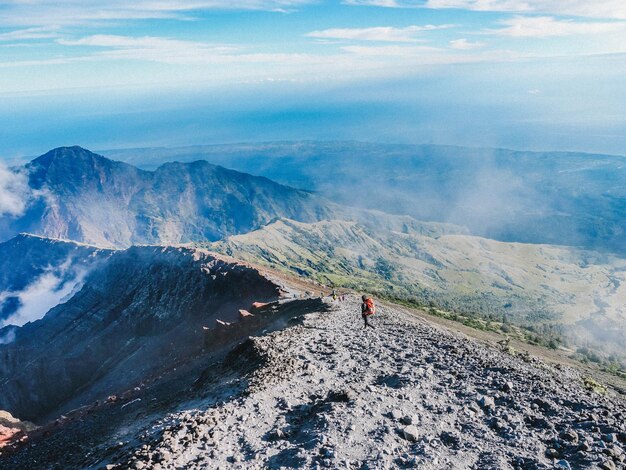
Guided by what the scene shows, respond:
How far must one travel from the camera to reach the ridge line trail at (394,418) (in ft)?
48.9

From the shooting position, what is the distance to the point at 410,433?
15.9 m

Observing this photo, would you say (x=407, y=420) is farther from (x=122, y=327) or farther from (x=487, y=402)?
(x=122, y=327)

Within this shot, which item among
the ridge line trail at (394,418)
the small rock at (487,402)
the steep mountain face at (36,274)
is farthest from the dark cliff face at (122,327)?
the small rock at (487,402)

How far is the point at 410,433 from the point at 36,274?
6646 inches

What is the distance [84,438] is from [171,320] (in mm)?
48642

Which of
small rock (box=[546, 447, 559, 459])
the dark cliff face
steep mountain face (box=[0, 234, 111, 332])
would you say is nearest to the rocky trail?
small rock (box=[546, 447, 559, 459])

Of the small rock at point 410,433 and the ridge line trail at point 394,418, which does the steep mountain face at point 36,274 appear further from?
the small rock at point 410,433

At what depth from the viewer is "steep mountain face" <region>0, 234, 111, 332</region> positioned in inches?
5340

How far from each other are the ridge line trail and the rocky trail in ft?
0.16

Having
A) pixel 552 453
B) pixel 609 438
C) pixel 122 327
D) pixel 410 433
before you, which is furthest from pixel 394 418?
pixel 122 327

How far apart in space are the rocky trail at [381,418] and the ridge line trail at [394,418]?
0.05 meters

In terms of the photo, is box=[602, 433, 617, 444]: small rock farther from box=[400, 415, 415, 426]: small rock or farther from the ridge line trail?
box=[400, 415, 415, 426]: small rock

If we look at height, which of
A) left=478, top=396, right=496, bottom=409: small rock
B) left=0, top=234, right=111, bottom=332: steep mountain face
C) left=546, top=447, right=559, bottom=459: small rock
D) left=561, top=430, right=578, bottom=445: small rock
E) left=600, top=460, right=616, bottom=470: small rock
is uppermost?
left=600, top=460, right=616, bottom=470: small rock

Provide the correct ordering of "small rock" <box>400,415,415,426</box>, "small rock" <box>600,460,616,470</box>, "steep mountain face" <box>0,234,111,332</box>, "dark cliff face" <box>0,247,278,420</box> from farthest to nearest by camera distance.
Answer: "steep mountain face" <box>0,234,111,332</box> → "dark cliff face" <box>0,247,278,420</box> → "small rock" <box>400,415,415,426</box> → "small rock" <box>600,460,616,470</box>
